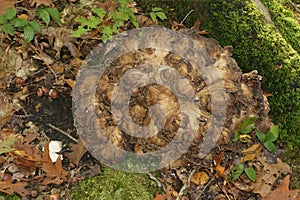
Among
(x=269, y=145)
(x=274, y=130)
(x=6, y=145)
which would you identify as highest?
(x=274, y=130)

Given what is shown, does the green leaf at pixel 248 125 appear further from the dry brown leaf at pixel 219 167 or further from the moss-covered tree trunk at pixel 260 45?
the moss-covered tree trunk at pixel 260 45

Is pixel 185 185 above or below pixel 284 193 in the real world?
below

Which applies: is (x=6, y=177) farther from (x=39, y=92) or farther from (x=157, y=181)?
(x=157, y=181)

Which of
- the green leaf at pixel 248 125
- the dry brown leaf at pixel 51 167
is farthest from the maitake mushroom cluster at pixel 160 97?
the dry brown leaf at pixel 51 167

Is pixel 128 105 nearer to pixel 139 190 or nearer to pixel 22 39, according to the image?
pixel 139 190

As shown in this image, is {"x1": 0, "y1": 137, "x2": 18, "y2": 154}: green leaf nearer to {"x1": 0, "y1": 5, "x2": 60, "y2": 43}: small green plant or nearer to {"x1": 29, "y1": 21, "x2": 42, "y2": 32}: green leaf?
{"x1": 0, "y1": 5, "x2": 60, "y2": 43}: small green plant

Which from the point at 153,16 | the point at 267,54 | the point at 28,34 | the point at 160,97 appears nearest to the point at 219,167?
the point at 160,97

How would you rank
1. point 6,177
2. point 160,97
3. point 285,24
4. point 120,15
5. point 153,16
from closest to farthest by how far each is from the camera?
point 160,97
point 6,177
point 120,15
point 153,16
point 285,24

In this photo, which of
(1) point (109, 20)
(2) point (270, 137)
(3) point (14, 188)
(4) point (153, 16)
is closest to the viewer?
(3) point (14, 188)
